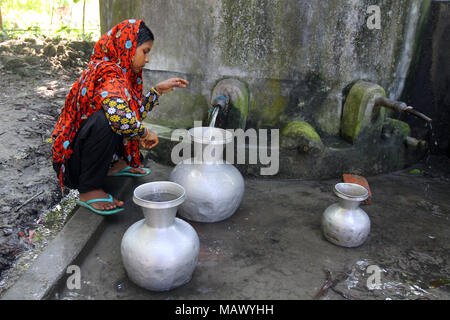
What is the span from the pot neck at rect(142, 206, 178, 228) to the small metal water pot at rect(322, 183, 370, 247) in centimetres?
128

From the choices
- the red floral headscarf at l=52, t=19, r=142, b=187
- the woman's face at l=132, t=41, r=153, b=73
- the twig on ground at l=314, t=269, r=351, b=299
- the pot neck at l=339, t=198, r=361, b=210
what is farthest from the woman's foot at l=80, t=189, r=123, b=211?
the pot neck at l=339, t=198, r=361, b=210

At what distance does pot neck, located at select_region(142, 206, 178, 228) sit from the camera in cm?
215

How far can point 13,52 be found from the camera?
7.94 m

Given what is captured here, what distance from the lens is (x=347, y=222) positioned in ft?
8.88

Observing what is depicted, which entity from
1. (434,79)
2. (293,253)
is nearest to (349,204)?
(293,253)

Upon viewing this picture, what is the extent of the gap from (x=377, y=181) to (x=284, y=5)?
216 cm

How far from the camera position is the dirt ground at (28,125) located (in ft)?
10.5

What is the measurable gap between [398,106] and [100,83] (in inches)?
111

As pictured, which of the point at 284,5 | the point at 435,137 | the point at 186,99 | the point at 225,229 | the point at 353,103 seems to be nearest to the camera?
the point at 225,229

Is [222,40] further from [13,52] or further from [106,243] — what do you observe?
[13,52]

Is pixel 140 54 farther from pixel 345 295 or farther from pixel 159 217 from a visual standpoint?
pixel 345 295

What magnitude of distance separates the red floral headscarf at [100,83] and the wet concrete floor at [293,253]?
76 centimetres

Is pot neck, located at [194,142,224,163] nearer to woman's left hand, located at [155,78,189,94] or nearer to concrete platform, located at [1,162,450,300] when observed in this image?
concrete platform, located at [1,162,450,300]
